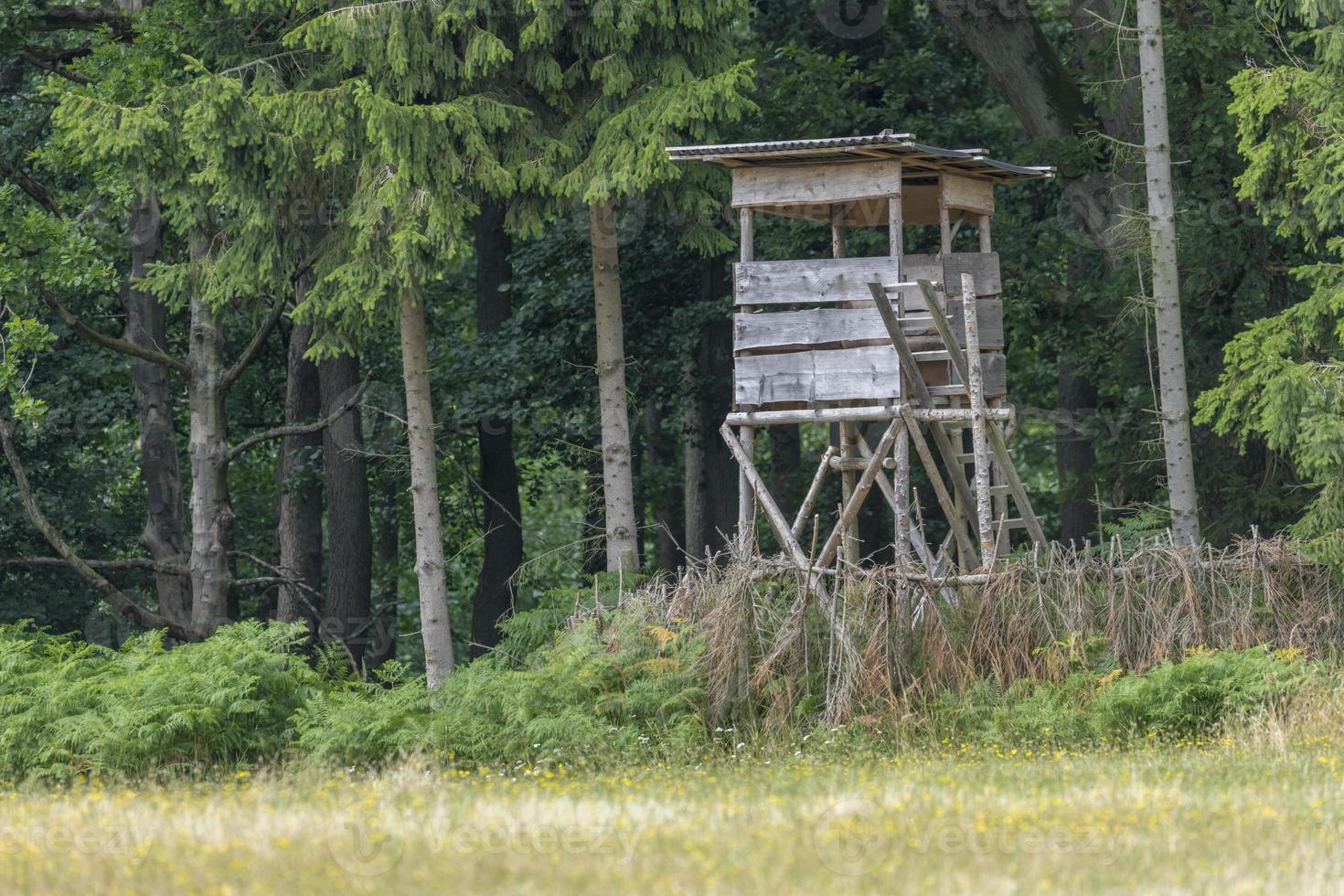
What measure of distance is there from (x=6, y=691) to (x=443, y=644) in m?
4.99

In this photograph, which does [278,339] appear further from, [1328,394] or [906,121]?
[1328,394]

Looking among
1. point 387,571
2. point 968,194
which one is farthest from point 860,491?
point 387,571

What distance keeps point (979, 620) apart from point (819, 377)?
2.66 m

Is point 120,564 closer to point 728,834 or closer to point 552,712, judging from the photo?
point 552,712

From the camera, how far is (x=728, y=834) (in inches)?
322

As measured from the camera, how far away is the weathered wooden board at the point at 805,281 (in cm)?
1491

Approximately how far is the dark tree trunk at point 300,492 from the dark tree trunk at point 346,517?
0.40m

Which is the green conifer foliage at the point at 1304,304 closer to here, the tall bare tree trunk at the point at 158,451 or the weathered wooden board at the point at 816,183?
the weathered wooden board at the point at 816,183

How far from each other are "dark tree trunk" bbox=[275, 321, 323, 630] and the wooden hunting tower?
930 cm

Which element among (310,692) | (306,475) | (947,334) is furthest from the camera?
(306,475)

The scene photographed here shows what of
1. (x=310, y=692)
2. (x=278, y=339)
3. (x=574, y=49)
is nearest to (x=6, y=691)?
(x=310, y=692)

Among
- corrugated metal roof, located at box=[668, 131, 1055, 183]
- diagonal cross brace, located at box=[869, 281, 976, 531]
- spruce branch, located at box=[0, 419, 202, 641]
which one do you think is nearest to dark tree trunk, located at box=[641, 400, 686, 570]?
spruce branch, located at box=[0, 419, 202, 641]

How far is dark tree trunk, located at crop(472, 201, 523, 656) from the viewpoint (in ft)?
76.9

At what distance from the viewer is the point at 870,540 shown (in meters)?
25.0
